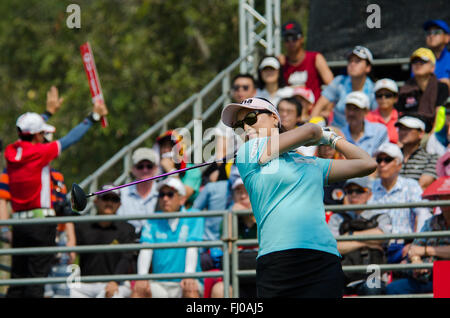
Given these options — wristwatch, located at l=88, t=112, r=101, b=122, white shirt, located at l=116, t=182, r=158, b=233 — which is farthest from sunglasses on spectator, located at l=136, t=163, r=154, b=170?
wristwatch, located at l=88, t=112, r=101, b=122

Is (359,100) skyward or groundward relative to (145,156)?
skyward

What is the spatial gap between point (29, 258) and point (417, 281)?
142 inches

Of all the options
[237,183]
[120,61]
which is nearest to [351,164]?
[237,183]

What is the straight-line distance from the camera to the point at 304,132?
4.50 meters

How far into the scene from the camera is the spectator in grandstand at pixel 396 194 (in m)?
7.86

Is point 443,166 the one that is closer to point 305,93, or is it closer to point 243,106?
point 305,93

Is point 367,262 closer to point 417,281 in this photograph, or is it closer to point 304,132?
point 417,281

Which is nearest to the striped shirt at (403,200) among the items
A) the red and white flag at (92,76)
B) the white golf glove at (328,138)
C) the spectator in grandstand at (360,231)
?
the spectator in grandstand at (360,231)

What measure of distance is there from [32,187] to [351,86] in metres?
3.93

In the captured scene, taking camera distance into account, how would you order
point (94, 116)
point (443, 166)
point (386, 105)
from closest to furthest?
point (443, 166) → point (94, 116) → point (386, 105)

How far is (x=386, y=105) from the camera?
9.92 meters

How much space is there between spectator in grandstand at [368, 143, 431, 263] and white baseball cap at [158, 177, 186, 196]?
5.98 ft
